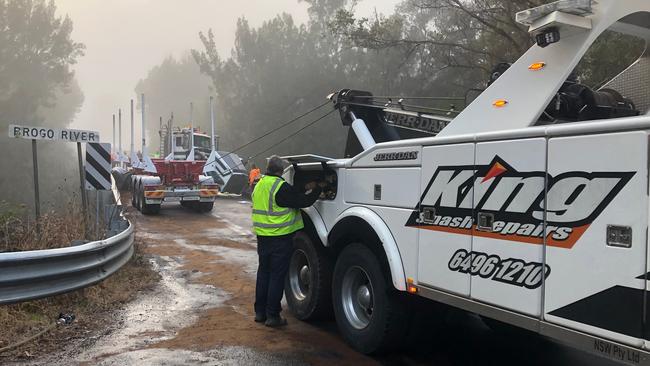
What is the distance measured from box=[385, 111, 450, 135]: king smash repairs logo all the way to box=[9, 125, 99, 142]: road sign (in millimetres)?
4284

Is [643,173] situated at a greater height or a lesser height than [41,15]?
lesser

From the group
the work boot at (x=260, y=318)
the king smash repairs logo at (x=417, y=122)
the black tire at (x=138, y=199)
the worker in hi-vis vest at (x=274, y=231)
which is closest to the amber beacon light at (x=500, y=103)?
the king smash repairs logo at (x=417, y=122)

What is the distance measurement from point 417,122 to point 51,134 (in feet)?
15.7

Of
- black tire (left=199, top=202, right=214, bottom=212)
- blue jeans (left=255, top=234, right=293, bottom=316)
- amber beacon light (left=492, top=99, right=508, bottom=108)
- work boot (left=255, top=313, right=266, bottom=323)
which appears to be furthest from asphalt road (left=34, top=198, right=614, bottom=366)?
black tire (left=199, top=202, right=214, bottom=212)

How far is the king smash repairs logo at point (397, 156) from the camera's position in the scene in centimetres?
423

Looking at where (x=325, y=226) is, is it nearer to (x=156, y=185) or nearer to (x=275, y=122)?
(x=156, y=185)

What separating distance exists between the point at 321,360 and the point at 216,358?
2.95 feet

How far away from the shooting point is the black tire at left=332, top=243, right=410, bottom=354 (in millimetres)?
4578

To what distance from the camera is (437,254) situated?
394cm

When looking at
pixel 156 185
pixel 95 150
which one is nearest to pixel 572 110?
pixel 95 150

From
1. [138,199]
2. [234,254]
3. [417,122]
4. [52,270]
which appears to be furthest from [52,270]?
[138,199]

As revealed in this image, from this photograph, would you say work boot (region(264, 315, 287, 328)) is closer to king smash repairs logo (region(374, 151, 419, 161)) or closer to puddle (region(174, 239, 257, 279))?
king smash repairs logo (region(374, 151, 419, 161))

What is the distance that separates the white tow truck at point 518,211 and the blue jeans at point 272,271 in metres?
0.28

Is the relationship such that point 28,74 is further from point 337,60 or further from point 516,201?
point 516,201
